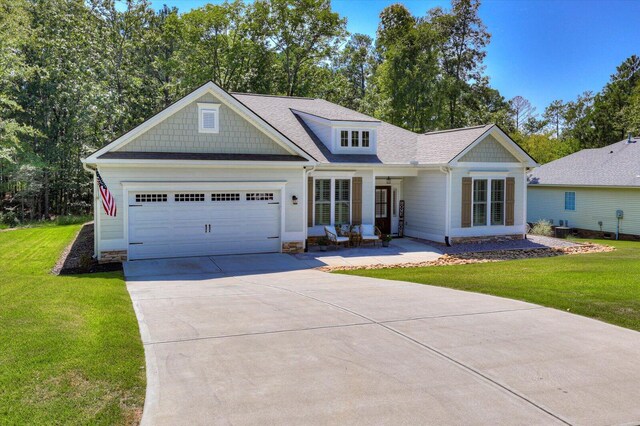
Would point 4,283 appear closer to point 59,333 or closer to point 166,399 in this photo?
point 59,333

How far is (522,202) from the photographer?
20.6 meters

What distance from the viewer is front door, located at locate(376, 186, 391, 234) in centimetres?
2125

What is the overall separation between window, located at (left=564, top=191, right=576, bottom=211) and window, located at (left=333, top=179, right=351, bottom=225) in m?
15.3

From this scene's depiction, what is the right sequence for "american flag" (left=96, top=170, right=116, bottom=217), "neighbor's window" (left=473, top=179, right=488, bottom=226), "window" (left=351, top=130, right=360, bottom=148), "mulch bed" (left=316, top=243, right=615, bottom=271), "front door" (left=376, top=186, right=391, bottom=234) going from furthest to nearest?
"front door" (left=376, top=186, right=391, bottom=234) → "window" (left=351, top=130, right=360, bottom=148) → "neighbor's window" (left=473, top=179, right=488, bottom=226) → "mulch bed" (left=316, top=243, right=615, bottom=271) → "american flag" (left=96, top=170, right=116, bottom=217)

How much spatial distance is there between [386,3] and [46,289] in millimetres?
33056

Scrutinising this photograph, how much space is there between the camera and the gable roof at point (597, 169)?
2533 cm

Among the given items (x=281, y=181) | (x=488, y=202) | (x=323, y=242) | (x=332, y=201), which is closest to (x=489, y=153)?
(x=488, y=202)

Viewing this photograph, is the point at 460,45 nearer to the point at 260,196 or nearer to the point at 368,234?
the point at 368,234

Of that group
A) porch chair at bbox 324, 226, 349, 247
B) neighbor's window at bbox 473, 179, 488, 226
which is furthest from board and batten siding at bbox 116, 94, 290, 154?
neighbor's window at bbox 473, 179, 488, 226

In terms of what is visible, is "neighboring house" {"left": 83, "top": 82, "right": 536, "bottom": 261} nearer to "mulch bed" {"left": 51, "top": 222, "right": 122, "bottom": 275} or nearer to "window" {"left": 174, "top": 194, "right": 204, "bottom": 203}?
"window" {"left": 174, "top": 194, "right": 204, "bottom": 203}

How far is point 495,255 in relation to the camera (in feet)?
58.0

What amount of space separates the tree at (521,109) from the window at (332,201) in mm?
43030

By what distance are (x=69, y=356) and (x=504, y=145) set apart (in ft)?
57.7

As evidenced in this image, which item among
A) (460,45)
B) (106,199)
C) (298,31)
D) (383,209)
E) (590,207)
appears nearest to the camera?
(106,199)
